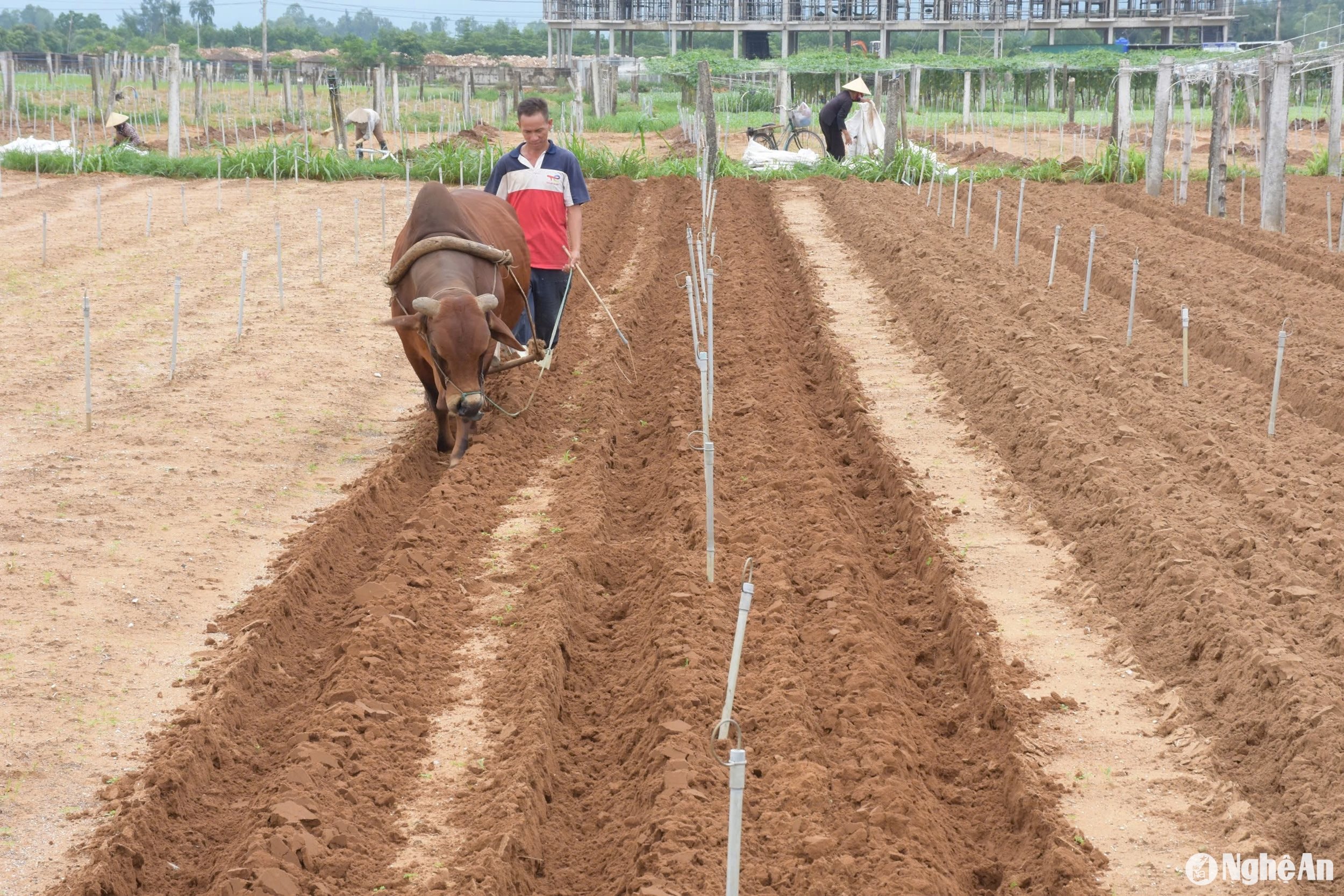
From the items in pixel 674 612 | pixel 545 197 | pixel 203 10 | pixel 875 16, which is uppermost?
pixel 203 10

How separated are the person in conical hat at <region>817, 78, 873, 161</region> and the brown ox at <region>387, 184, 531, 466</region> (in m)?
16.7

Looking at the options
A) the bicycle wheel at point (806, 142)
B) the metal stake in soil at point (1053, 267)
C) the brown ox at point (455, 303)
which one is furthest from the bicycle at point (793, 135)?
the brown ox at point (455, 303)

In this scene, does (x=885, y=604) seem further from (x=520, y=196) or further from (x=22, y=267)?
(x=22, y=267)

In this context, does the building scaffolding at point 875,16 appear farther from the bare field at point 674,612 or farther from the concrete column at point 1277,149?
the bare field at point 674,612

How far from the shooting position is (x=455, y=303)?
7508mm

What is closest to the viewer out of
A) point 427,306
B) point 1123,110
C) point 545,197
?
point 427,306

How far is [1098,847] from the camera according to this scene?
166 inches

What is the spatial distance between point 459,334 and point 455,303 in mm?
179

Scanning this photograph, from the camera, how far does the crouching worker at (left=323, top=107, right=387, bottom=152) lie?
25516 mm

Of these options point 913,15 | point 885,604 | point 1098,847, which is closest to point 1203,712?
point 1098,847

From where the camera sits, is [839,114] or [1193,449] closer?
[1193,449]

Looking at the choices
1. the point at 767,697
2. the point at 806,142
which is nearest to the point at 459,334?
the point at 767,697

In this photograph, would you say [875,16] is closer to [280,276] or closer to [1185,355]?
[280,276]

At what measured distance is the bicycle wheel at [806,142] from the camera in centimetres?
2684
